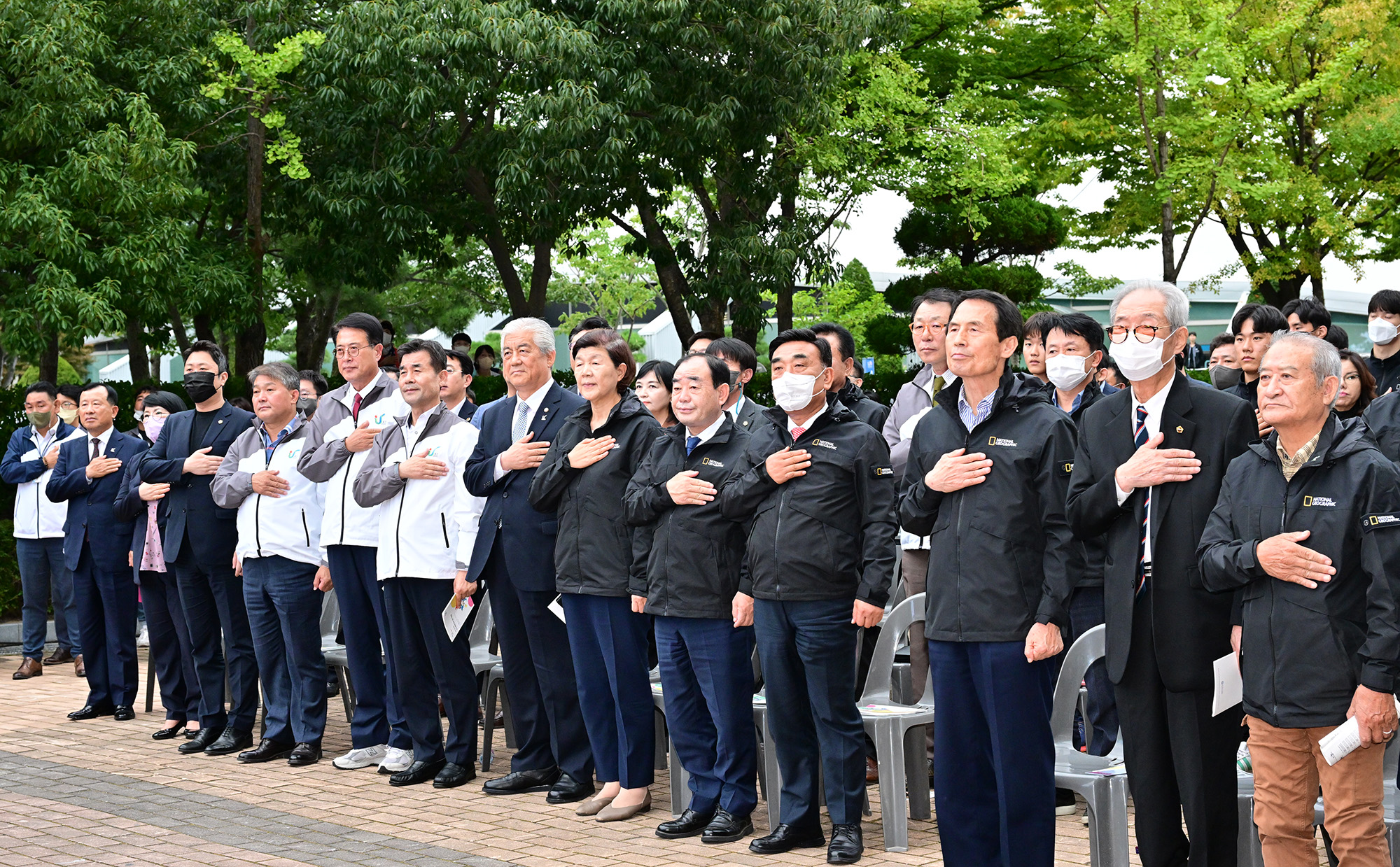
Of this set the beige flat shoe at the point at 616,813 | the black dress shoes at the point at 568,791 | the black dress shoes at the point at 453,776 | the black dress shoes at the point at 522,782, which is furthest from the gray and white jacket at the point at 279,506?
the beige flat shoe at the point at 616,813

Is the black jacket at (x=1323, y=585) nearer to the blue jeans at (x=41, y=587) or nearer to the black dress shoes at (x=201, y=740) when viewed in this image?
the black dress shoes at (x=201, y=740)

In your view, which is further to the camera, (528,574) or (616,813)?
(528,574)

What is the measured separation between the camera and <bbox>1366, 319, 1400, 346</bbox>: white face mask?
7199 mm

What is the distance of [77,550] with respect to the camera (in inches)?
396

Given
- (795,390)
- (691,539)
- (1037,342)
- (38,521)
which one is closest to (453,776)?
(691,539)

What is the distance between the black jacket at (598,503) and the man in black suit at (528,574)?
25 cm

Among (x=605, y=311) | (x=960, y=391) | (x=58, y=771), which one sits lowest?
(x=58, y=771)

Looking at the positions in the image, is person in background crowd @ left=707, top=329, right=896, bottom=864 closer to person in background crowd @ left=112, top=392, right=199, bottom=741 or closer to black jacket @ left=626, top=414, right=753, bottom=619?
black jacket @ left=626, top=414, right=753, bottom=619

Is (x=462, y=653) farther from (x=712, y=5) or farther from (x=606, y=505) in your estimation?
(x=712, y=5)

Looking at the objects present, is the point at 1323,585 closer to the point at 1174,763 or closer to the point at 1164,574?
the point at 1164,574

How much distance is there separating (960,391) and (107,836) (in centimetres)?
434

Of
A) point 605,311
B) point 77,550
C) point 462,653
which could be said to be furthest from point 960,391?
point 605,311

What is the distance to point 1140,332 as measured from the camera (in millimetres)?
4840

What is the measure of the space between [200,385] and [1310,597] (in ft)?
21.6
